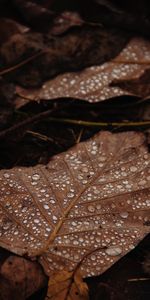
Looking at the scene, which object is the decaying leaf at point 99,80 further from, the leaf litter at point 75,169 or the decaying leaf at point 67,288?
the decaying leaf at point 67,288

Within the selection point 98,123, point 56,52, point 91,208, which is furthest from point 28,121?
point 91,208

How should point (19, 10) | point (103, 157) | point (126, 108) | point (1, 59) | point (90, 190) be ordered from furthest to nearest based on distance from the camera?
point (19, 10)
point (1, 59)
point (126, 108)
point (103, 157)
point (90, 190)

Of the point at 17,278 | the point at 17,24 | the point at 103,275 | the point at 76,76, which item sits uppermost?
the point at 17,24

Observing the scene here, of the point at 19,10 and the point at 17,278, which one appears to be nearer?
the point at 17,278

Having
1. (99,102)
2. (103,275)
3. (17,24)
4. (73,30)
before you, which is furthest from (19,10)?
(103,275)

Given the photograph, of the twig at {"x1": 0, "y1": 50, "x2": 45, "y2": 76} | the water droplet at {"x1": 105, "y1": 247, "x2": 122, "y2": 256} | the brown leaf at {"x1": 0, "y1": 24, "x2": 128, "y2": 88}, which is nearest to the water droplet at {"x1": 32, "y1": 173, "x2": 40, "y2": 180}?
the water droplet at {"x1": 105, "y1": 247, "x2": 122, "y2": 256}

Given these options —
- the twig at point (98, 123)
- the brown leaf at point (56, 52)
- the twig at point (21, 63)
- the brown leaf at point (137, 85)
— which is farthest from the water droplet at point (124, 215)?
the twig at point (21, 63)

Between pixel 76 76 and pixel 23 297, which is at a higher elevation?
pixel 76 76

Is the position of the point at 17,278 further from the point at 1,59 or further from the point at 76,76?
the point at 1,59
